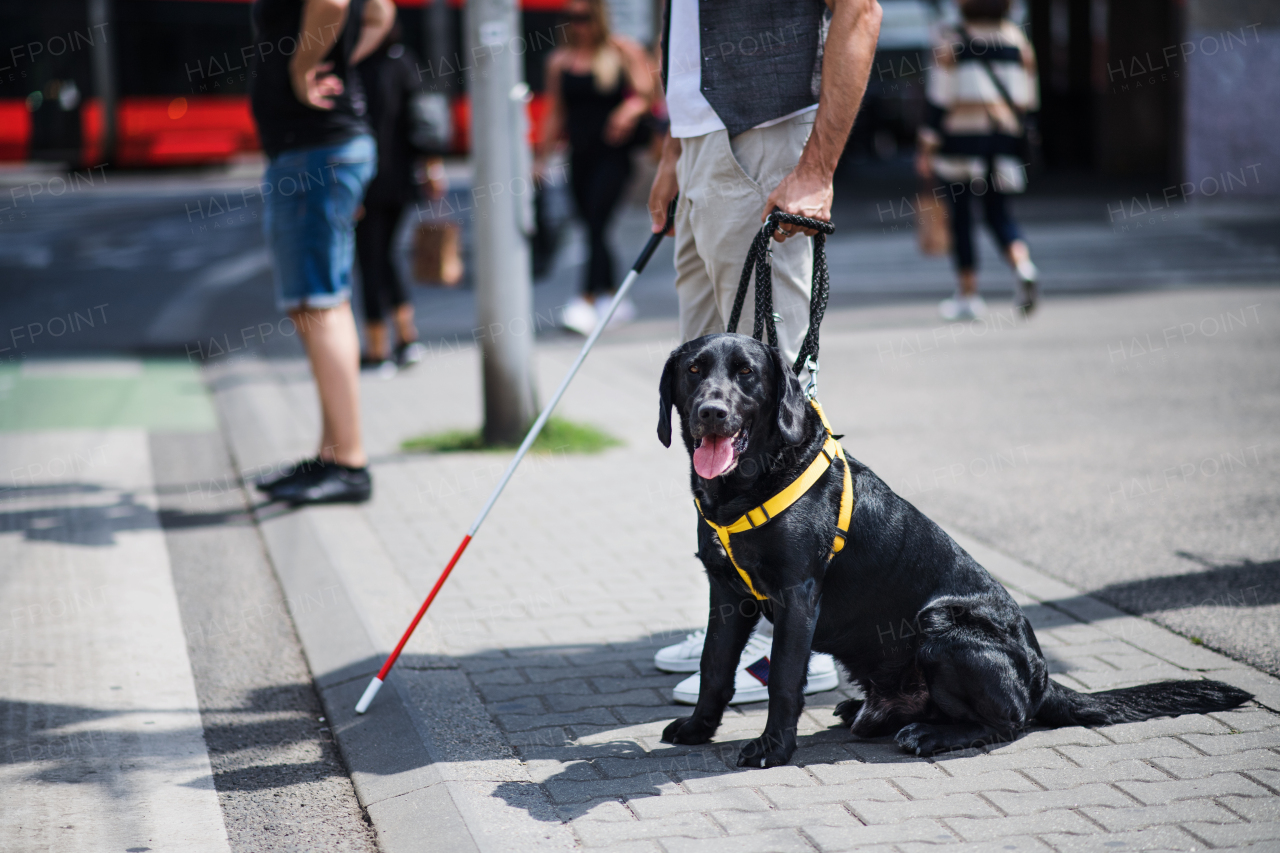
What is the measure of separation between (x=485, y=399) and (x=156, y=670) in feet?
8.92

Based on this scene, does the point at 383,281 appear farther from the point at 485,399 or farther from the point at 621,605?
the point at 621,605

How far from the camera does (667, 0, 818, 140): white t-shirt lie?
356cm

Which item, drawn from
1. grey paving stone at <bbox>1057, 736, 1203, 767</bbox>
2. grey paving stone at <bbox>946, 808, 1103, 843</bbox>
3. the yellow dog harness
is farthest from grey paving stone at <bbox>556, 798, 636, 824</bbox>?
grey paving stone at <bbox>1057, 736, 1203, 767</bbox>

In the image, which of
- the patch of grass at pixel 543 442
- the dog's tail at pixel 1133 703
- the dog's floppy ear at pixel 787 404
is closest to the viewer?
the dog's floppy ear at pixel 787 404

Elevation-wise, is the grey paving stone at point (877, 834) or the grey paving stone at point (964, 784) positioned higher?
the grey paving stone at point (877, 834)

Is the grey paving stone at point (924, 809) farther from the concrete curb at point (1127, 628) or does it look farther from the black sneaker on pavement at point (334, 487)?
the black sneaker on pavement at point (334, 487)

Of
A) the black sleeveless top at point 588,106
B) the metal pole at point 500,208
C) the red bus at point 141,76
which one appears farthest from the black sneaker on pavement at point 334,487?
the red bus at point 141,76

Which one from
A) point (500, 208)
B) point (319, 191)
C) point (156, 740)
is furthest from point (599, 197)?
point (156, 740)

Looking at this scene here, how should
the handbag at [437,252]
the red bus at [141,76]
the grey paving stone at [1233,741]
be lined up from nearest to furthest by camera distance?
the grey paving stone at [1233,741]
the handbag at [437,252]
the red bus at [141,76]

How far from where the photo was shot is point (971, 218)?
9461mm

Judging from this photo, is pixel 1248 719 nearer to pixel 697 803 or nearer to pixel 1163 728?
pixel 1163 728

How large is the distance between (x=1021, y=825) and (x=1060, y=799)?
0.16 m

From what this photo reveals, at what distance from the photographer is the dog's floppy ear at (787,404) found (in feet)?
9.70

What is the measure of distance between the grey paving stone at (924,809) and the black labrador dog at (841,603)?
24 cm
